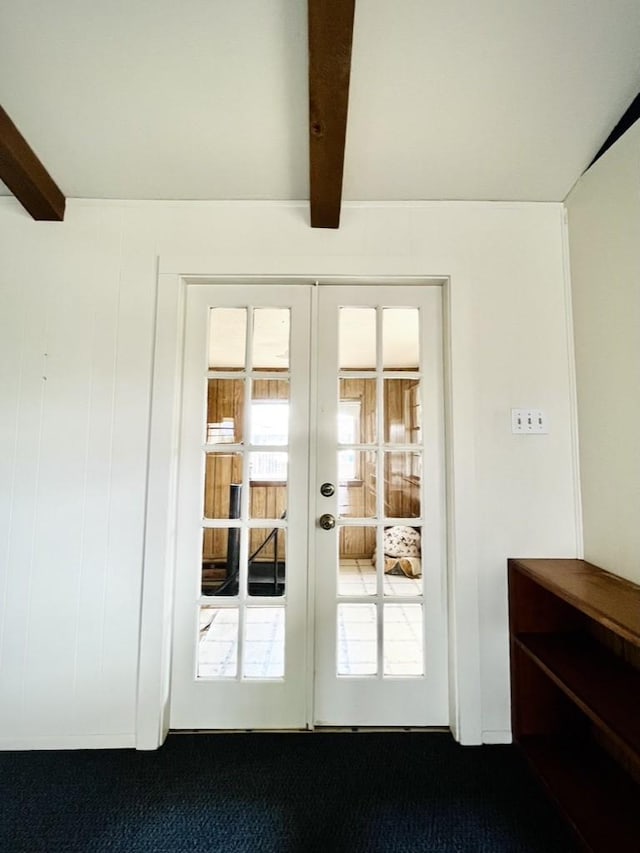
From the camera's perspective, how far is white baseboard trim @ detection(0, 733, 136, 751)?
5.45ft

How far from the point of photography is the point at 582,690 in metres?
1.28

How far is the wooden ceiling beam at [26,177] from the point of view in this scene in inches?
59.6

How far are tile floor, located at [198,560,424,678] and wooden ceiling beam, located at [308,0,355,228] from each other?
158 cm

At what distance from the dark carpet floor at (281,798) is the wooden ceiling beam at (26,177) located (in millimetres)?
2277

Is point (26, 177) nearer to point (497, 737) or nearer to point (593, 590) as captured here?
point (593, 590)

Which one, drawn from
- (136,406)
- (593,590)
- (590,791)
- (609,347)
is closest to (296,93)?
(136,406)

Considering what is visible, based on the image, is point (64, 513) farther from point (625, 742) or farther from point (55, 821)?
point (625, 742)

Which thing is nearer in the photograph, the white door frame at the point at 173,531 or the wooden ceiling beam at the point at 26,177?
the wooden ceiling beam at the point at 26,177

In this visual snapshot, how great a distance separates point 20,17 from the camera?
49.6 inches

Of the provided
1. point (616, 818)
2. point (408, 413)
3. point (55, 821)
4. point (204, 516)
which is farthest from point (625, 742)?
point (55, 821)

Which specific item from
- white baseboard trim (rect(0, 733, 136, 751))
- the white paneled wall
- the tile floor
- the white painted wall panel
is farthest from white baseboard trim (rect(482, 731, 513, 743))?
white baseboard trim (rect(0, 733, 136, 751))

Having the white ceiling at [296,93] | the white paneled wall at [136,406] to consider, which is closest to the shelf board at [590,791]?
the white paneled wall at [136,406]

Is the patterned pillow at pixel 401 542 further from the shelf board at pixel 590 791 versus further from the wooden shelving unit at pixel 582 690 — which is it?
the shelf board at pixel 590 791

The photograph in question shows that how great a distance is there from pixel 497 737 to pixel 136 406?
2.08 m
